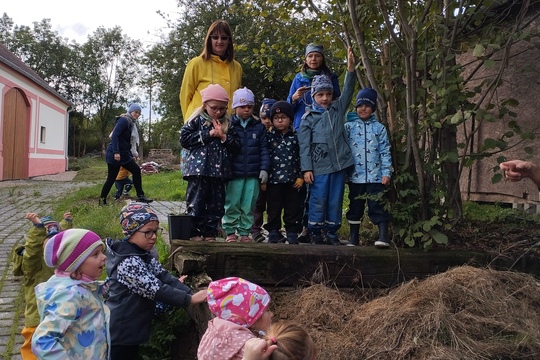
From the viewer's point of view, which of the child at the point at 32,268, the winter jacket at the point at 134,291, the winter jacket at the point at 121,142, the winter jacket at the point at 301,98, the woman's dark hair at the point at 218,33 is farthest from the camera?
the winter jacket at the point at 121,142

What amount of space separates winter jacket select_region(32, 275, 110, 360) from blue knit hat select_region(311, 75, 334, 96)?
2.78 metres

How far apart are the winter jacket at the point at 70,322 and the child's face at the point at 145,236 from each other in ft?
1.56

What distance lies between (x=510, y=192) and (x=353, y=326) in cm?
565

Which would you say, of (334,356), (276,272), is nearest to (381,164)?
(276,272)

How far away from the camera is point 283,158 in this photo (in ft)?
15.6

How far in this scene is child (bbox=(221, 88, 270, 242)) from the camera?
4625 mm

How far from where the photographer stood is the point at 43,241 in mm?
3605

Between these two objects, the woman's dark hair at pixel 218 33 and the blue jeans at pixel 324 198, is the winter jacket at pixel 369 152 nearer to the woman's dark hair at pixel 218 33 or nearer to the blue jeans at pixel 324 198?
the blue jeans at pixel 324 198

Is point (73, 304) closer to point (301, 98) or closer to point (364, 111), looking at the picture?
point (364, 111)

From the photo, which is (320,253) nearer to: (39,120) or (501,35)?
(501,35)

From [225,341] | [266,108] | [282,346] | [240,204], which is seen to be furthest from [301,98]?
[282,346]

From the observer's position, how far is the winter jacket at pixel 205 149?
441 cm

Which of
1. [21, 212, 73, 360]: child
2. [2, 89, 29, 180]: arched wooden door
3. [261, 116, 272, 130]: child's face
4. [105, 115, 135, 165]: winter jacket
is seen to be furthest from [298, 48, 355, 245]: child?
[2, 89, 29, 180]: arched wooden door

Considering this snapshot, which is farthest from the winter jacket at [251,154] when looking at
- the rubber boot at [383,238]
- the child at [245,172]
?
the rubber boot at [383,238]
